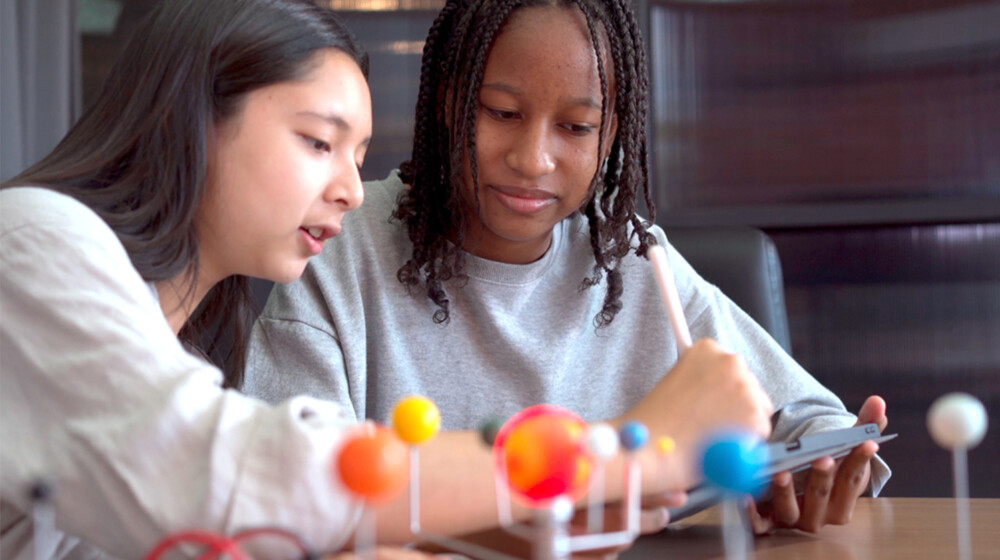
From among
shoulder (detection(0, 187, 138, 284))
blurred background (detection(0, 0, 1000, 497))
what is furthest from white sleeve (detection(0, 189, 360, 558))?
blurred background (detection(0, 0, 1000, 497))

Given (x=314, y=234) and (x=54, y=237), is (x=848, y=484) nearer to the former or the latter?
(x=314, y=234)

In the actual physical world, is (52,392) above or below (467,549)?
above

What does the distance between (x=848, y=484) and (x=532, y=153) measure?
47 cm

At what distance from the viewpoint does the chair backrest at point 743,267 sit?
1.49 m

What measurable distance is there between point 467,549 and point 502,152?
0.57 metres

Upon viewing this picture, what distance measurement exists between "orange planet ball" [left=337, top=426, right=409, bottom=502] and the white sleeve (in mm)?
81

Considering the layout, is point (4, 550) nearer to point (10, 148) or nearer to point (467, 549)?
point (467, 549)

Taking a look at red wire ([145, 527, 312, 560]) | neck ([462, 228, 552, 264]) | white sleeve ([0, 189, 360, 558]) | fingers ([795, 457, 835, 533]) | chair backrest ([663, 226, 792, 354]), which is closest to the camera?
red wire ([145, 527, 312, 560])

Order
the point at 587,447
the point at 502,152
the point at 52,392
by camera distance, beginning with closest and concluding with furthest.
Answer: the point at 587,447, the point at 52,392, the point at 502,152

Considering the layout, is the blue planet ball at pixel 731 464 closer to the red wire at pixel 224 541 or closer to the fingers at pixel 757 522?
the red wire at pixel 224 541

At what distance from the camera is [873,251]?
6.73 feet

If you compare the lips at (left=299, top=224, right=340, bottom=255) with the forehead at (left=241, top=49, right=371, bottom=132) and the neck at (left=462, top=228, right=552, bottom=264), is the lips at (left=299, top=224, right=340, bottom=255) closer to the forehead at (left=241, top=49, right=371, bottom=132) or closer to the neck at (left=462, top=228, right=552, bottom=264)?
the forehead at (left=241, top=49, right=371, bottom=132)

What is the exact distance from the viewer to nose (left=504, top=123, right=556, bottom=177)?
1.09m

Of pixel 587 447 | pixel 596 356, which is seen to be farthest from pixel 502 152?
pixel 587 447
